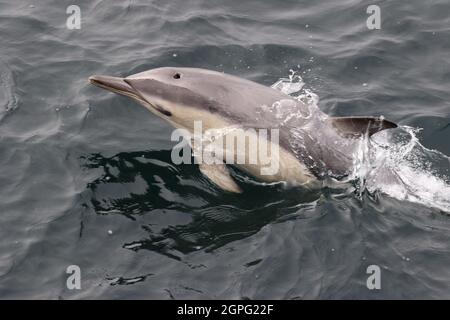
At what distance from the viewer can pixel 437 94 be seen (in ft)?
45.9

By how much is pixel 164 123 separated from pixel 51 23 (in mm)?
4156

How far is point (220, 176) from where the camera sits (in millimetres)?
11461

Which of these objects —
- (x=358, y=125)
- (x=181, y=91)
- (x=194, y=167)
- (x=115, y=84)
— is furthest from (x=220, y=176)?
(x=358, y=125)

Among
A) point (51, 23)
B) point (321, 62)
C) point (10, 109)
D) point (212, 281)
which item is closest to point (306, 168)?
point (212, 281)

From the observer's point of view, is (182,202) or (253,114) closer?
(253,114)

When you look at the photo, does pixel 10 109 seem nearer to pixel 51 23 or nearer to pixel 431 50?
pixel 51 23

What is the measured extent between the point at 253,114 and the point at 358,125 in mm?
1479

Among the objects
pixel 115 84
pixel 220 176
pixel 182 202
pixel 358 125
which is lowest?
pixel 182 202

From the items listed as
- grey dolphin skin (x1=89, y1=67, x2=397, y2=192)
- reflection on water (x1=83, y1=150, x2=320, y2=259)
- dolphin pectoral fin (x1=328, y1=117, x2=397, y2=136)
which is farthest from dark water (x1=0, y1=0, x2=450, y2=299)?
dolphin pectoral fin (x1=328, y1=117, x2=397, y2=136)

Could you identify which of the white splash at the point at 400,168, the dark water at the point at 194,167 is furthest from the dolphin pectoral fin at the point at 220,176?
the white splash at the point at 400,168

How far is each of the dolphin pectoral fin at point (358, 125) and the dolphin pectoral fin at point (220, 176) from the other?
168 centimetres

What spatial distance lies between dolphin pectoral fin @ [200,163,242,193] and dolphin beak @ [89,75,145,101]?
55.7 inches

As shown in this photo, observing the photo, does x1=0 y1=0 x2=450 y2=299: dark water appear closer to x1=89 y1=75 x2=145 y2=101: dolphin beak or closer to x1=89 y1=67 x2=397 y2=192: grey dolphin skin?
x1=89 y1=67 x2=397 y2=192: grey dolphin skin

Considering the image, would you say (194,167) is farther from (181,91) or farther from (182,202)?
(181,91)
